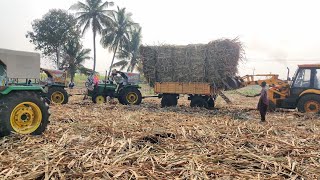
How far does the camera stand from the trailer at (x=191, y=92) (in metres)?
15.4

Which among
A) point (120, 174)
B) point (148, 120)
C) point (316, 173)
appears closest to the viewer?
point (120, 174)

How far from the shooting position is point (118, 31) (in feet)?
147

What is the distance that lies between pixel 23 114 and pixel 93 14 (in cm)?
3548

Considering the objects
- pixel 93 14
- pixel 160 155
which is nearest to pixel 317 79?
pixel 160 155

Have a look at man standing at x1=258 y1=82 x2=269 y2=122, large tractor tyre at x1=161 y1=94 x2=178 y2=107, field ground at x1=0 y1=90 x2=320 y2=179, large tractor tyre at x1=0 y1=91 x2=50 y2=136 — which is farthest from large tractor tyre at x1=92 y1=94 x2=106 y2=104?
large tractor tyre at x1=0 y1=91 x2=50 y2=136

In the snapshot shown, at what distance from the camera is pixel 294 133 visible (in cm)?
816

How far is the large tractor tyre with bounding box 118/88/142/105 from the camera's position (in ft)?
56.7

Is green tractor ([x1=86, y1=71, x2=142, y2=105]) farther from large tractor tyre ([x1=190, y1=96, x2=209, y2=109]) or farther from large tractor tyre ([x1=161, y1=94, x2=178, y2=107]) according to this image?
large tractor tyre ([x1=190, y1=96, x2=209, y2=109])

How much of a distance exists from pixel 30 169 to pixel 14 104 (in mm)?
2594

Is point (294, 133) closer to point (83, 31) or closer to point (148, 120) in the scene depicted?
point (148, 120)

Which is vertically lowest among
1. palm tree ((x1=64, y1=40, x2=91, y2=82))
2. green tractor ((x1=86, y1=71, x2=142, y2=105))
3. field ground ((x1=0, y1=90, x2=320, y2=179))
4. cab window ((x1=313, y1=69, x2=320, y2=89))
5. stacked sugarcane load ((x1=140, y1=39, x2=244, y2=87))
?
field ground ((x1=0, y1=90, x2=320, y2=179))

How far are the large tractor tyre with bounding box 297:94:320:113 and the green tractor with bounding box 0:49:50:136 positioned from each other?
10.1 meters

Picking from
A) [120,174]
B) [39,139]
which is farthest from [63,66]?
[120,174]

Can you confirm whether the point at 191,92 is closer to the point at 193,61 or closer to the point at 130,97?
the point at 193,61
